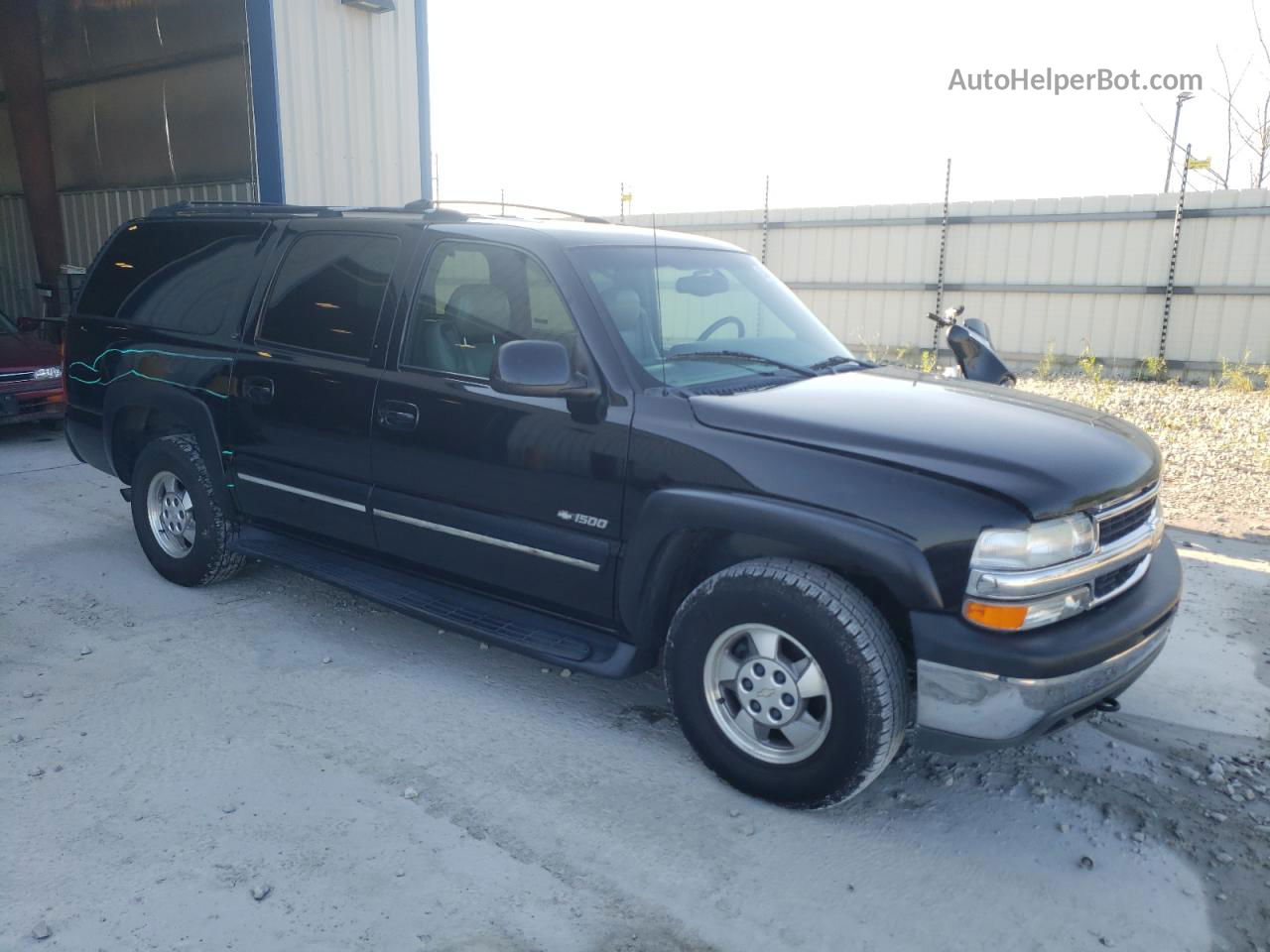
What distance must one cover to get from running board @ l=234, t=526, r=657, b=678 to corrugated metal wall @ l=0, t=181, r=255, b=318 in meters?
6.15

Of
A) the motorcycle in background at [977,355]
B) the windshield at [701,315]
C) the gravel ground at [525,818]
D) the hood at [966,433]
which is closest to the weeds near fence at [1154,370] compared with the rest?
the motorcycle in background at [977,355]

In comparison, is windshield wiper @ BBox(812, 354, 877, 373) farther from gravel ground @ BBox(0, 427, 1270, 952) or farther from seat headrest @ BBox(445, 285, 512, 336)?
gravel ground @ BBox(0, 427, 1270, 952)

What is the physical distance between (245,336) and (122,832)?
2403 millimetres

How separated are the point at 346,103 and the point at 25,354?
3.80m

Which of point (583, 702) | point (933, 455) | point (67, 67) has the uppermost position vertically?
point (67, 67)

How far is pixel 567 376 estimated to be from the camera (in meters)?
3.34

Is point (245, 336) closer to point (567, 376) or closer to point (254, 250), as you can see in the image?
point (254, 250)

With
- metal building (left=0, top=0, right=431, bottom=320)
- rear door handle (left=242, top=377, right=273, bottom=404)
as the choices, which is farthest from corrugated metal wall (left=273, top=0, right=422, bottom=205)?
rear door handle (left=242, top=377, right=273, bottom=404)

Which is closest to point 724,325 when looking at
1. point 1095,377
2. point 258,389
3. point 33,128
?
point 258,389

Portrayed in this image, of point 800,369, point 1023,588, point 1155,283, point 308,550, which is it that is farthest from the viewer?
point 1155,283

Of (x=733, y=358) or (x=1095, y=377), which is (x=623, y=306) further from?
(x=1095, y=377)

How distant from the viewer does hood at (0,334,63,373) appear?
8.84 m

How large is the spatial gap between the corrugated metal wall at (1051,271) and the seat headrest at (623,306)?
427 inches

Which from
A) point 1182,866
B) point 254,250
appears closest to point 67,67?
point 254,250
